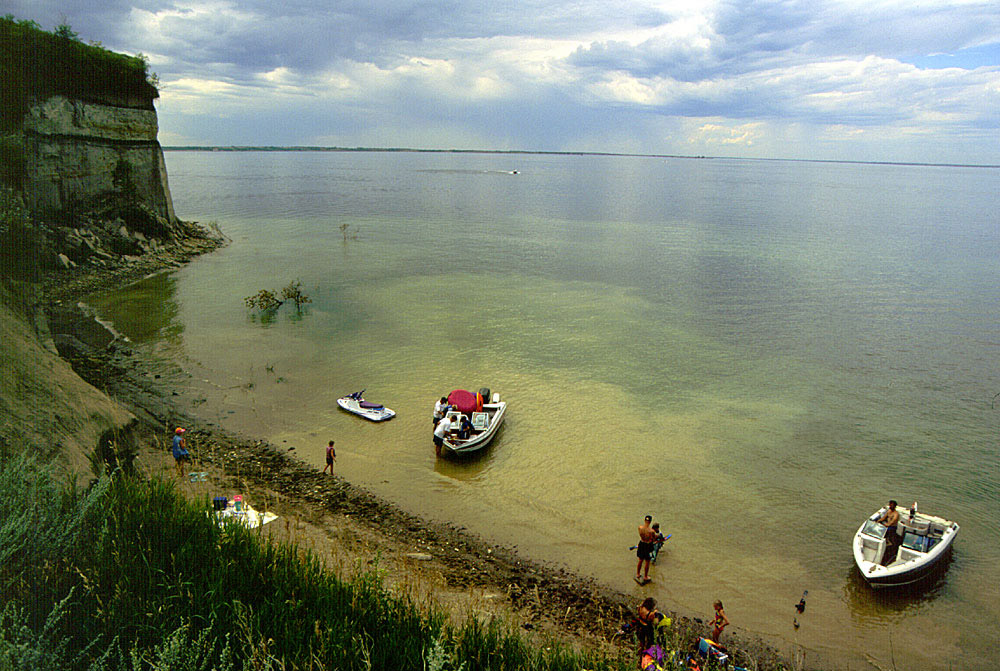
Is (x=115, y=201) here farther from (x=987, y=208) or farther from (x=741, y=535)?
(x=987, y=208)

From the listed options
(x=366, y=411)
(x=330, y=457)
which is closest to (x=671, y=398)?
(x=366, y=411)

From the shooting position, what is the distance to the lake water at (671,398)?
13227 mm

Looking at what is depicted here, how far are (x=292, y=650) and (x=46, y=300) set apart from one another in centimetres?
3143

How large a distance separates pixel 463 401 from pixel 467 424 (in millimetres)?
1304

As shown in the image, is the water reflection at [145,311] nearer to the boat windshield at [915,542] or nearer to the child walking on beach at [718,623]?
the child walking on beach at [718,623]

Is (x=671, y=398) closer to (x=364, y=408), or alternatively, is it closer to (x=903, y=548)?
(x=903, y=548)

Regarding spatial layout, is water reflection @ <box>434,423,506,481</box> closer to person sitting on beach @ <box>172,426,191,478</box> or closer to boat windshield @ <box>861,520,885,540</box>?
person sitting on beach @ <box>172,426,191,478</box>

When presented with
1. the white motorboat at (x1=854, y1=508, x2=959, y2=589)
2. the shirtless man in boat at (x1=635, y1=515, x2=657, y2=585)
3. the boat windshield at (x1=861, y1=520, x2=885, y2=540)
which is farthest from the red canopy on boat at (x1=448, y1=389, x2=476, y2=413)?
the boat windshield at (x1=861, y1=520, x2=885, y2=540)

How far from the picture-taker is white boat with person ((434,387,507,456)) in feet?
56.6

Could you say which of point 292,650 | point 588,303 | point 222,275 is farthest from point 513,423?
point 222,275

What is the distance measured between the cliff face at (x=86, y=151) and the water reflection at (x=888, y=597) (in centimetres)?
3972

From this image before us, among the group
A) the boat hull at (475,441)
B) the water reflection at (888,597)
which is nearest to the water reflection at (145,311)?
the boat hull at (475,441)

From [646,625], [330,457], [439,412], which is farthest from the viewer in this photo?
[439,412]

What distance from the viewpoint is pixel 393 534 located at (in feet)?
45.0
